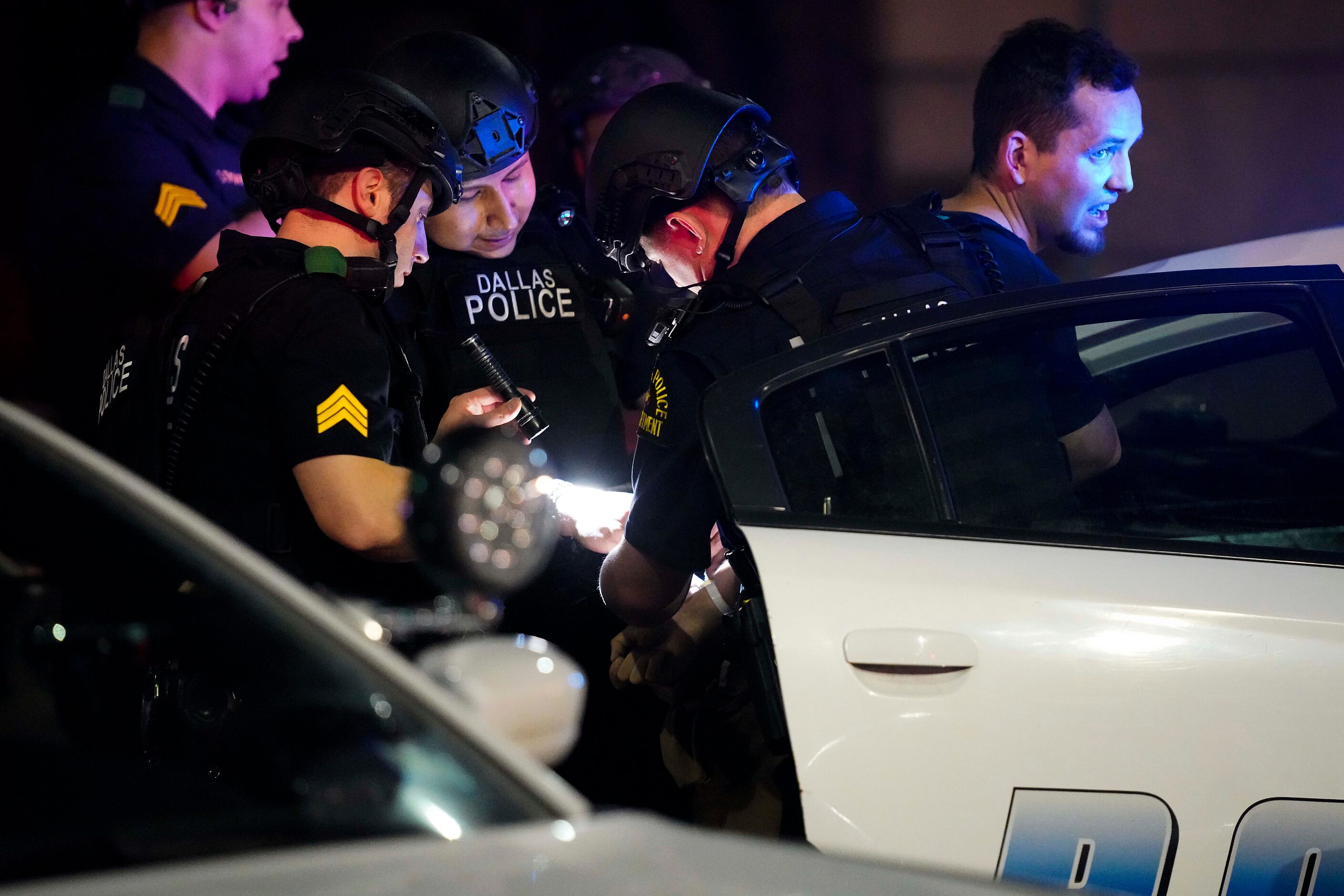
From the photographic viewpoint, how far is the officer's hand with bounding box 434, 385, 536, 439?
9.09 ft

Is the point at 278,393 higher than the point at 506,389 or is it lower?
lower

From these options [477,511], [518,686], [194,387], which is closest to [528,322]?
[194,387]

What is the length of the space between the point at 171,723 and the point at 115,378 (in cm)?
119

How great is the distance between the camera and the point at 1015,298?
6.23ft

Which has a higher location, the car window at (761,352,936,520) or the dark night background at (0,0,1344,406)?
the dark night background at (0,0,1344,406)

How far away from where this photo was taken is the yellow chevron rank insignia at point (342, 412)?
213 centimetres

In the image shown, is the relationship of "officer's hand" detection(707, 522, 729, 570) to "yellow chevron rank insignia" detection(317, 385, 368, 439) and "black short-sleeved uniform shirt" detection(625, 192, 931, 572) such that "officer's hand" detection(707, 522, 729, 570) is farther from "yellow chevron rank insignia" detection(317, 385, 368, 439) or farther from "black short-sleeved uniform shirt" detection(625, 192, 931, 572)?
"yellow chevron rank insignia" detection(317, 385, 368, 439)

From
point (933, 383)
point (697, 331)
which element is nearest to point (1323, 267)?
point (933, 383)

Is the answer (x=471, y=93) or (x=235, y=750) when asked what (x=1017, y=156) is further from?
(x=235, y=750)

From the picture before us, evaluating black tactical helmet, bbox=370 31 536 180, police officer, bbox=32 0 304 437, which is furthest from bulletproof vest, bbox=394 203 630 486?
police officer, bbox=32 0 304 437

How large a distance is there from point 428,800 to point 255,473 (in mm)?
1222

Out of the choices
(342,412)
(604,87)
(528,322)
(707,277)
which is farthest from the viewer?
(604,87)

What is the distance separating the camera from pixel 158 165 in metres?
3.38

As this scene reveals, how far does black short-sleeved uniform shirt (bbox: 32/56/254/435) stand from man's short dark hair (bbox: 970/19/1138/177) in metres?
1.88
